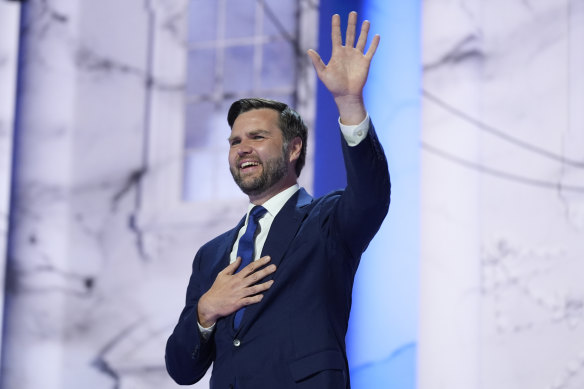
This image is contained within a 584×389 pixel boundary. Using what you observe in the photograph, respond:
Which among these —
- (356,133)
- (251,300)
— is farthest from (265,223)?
(356,133)

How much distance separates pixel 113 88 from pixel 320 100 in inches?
44.2

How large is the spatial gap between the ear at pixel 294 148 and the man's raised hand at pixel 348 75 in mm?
339

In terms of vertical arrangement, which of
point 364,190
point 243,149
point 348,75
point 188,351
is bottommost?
point 188,351

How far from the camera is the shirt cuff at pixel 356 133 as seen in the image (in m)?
1.69

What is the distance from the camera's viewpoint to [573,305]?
2551 mm

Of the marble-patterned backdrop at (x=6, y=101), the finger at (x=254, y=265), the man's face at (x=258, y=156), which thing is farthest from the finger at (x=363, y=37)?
the marble-patterned backdrop at (x=6, y=101)

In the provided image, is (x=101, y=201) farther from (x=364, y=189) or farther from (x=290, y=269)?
Result: (x=364, y=189)

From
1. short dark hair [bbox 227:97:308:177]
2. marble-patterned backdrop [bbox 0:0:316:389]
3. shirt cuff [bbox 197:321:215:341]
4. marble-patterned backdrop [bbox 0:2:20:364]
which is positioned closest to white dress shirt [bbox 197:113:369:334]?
shirt cuff [bbox 197:321:215:341]

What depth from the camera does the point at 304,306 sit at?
5.80 ft

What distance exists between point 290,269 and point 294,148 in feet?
1.22

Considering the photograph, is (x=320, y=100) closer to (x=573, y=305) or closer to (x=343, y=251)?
(x=573, y=305)

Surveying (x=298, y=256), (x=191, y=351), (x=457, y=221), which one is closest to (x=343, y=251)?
(x=298, y=256)

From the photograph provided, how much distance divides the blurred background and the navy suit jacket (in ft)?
3.06

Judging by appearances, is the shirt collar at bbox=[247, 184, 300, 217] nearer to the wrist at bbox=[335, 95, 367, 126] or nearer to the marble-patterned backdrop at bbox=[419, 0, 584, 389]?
the wrist at bbox=[335, 95, 367, 126]
